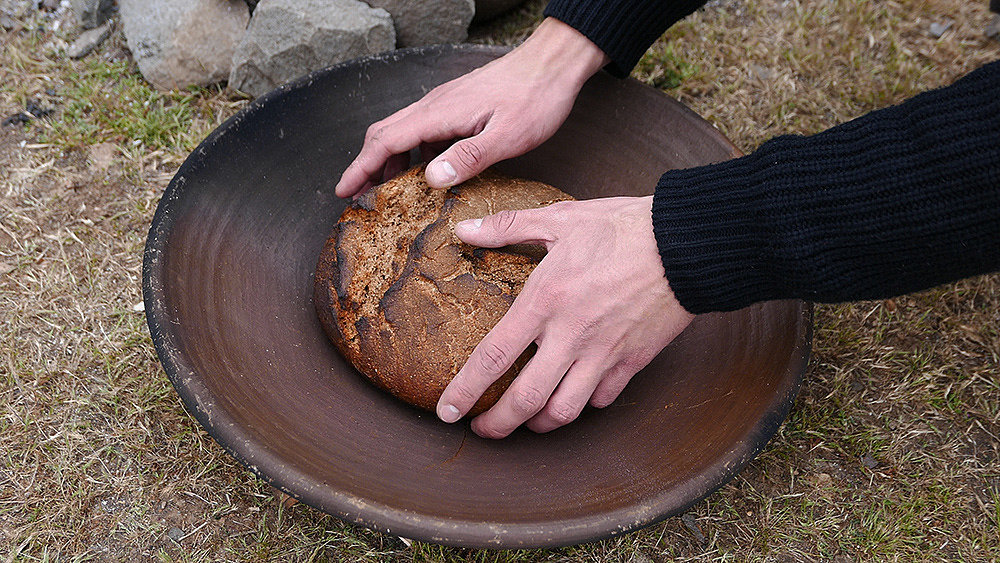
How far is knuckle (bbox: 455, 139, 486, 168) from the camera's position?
1.63 metres

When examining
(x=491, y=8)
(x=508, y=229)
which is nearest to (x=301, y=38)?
(x=491, y=8)

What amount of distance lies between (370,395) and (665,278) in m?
0.67

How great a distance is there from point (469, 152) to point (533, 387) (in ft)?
1.73

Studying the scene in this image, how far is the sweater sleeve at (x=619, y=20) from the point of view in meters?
1.77

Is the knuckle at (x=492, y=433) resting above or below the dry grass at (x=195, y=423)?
above

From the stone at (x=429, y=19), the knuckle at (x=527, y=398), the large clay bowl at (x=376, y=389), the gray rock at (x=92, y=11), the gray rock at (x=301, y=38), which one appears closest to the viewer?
the large clay bowl at (x=376, y=389)

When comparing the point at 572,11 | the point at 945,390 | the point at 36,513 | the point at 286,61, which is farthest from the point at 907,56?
the point at 36,513

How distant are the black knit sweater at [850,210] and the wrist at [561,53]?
19.8 inches

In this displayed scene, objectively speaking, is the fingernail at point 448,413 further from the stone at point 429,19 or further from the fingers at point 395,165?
the stone at point 429,19

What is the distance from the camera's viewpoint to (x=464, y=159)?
163 centimetres

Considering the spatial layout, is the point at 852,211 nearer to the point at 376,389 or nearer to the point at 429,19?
the point at 376,389

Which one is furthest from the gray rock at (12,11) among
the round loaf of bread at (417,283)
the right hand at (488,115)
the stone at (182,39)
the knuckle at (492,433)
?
the knuckle at (492,433)

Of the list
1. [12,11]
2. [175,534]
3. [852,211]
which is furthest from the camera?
[12,11]

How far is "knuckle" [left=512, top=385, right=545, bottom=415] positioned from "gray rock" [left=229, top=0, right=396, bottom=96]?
60.8 inches
